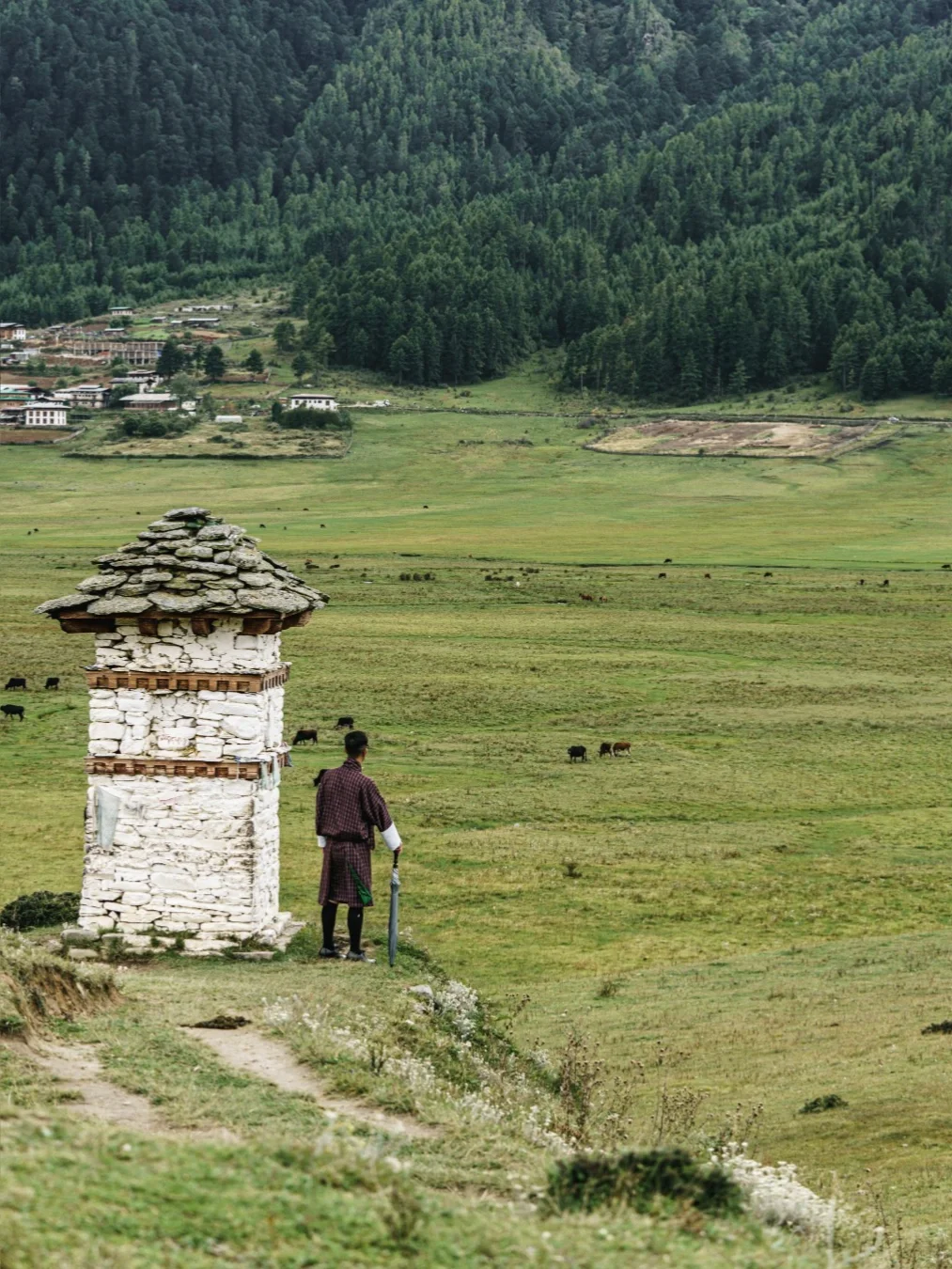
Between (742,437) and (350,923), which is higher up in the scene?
(742,437)

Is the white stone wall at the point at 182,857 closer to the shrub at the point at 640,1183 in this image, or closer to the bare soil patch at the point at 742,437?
the shrub at the point at 640,1183

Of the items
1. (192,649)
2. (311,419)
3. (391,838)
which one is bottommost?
(391,838)

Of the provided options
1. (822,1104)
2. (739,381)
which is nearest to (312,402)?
(739,381)

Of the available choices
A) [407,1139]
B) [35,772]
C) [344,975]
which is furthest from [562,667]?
[407,1139]

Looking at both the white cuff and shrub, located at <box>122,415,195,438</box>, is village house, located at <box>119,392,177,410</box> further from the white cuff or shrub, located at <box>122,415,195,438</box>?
the white cuff

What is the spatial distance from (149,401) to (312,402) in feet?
72.1

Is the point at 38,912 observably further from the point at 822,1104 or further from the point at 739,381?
the point at 739,381

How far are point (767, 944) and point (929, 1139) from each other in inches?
329

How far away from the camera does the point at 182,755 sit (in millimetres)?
19094

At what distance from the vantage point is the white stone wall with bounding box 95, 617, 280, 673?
1914cm

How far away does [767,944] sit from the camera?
23266 mm

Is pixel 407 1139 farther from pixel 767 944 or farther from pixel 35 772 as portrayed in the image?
pixel 35 772

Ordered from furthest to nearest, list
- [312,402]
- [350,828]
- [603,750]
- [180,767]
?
[312,402], [603,750], [180,767], [350,828]

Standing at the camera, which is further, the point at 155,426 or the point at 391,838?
the point at 155,426
